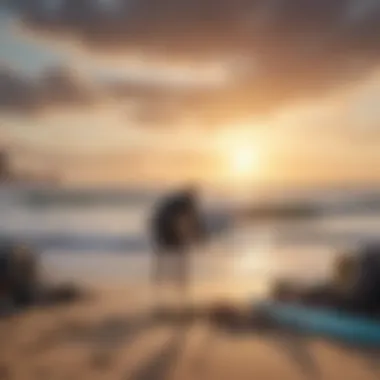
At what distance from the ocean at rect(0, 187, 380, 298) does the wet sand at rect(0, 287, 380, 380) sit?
0.18ft

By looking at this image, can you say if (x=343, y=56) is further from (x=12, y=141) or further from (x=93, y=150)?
(x=12, y=141)

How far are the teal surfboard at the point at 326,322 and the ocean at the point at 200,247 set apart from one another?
0.14 feet

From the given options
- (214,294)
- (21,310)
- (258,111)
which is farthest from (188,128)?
(21,310)

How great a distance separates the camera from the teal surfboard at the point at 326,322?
105cm

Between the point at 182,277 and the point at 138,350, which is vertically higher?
the point at 182,277

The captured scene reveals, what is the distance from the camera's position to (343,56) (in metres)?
1.10

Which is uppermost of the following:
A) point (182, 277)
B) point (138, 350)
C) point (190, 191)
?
point (190, 191)

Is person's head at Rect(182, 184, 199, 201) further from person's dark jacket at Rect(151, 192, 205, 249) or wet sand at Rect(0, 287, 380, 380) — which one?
wet sand at Rect(0, 287, 380, 380)

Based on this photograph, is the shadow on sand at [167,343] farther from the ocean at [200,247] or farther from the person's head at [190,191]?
the person's head at [190,191]

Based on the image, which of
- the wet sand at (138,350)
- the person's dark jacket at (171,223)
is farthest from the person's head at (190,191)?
the wet sand at (138,350)

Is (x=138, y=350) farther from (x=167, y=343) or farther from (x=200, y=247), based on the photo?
(x=200, y=247)

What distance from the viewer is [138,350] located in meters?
1.08

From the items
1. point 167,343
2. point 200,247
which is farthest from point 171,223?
point 167,343

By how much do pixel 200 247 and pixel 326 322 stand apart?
8.3 inches
